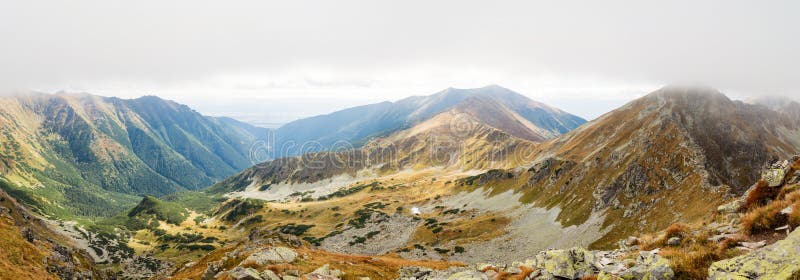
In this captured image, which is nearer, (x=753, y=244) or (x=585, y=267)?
(x=753, y=244)

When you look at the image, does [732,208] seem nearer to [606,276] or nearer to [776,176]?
[776,176]

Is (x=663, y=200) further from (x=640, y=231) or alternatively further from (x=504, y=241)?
(x=504, y=241)

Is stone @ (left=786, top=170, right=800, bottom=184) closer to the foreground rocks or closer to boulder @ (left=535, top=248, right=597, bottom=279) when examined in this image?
the foreground rocks

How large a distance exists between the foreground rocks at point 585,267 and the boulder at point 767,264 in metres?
1.79

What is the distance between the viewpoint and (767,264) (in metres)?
12.1

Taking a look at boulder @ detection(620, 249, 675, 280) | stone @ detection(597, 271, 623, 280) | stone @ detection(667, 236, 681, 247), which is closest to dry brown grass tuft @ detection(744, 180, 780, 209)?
stone @ detection(667, 236, 681, 247)

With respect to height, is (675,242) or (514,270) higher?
(675,242)

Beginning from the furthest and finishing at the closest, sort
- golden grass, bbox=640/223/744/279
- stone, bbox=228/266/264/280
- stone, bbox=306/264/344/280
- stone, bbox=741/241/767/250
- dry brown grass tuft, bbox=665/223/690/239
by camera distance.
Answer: stone, bbox=306/264/344/280, stone, bbox=228/266/264/280, dry brown grass tuft, bbox=665/223/690/239, stone, bbox=741/241/767/250, golden grass, bbox=640/223/744/279

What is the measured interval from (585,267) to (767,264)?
27.9 feet

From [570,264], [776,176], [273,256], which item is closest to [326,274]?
[273,256]

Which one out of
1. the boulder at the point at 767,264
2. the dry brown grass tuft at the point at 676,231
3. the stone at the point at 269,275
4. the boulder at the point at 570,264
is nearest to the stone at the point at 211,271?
the stone at the point at 269,275

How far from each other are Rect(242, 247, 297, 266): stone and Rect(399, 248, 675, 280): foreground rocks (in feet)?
79.1

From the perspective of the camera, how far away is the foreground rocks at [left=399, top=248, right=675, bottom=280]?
15.3 meters

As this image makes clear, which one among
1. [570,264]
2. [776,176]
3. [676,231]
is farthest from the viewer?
[676,231]
